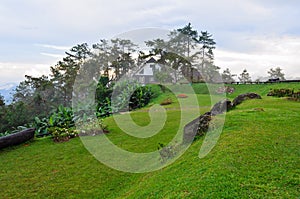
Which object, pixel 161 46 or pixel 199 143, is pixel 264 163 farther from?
pixel 161 46

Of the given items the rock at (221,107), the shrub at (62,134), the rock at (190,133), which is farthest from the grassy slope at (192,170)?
the rock at (221,107)

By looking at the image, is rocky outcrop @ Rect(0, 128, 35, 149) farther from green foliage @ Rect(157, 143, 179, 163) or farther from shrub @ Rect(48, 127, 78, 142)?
green foliage @ Rect(157, 143, 179, 163)

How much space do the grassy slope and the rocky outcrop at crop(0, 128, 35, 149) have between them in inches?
10.9

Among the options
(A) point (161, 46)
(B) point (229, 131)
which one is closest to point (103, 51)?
(A) point (161, 46)

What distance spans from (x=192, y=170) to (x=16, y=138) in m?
6.77

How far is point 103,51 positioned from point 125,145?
28.5 m

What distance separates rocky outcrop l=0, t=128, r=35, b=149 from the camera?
308 inches

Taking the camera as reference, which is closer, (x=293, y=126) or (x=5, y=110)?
(x=293, y=126)

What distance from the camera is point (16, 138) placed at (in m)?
8.23

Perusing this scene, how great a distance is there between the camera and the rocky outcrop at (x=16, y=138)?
25.7 feet

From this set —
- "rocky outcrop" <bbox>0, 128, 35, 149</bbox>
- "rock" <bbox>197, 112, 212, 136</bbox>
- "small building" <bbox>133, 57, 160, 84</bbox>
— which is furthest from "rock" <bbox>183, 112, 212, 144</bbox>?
"small building" <bbox>133, 57, 160, 84</bbox>

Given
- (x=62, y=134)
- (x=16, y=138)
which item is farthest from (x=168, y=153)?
(x=16, y=138)

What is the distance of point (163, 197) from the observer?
11.1 ft

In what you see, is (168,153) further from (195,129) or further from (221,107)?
(221,107)
